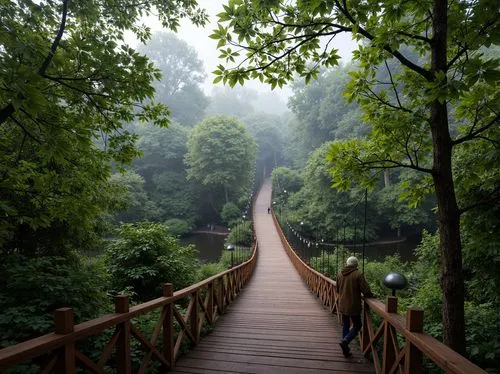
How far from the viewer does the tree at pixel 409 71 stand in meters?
Answer: 2.04

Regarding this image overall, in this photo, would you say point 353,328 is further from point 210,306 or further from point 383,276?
point 383,276

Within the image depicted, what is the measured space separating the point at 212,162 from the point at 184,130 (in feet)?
27.2

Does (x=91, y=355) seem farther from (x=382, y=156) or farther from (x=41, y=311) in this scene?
(x=382, y=156)

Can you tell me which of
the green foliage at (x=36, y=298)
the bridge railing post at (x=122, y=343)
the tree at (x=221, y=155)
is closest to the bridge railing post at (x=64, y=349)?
the bridge railing post at (x=122, y=343)

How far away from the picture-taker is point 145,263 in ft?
26.8

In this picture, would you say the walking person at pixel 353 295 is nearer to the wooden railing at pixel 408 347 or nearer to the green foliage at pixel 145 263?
the wooden railing at pixel 408 347

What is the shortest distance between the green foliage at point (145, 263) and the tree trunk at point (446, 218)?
21.3 feet

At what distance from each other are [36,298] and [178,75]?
183 ft

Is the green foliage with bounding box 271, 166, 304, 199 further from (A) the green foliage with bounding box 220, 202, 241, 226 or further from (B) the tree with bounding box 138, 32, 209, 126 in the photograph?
(B) the tree with bounding box 138, 32, 209, 126

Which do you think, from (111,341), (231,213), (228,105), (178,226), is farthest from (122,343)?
(228,105)

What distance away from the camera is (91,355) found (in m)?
3.11

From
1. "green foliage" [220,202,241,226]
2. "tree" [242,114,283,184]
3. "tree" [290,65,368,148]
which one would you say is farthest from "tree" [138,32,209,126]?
"green foliage" [220,202,241,226]

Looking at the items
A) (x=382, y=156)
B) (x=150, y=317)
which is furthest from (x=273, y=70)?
(x=150, y=317)

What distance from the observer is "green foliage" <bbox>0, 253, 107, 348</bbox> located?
3.00 m
